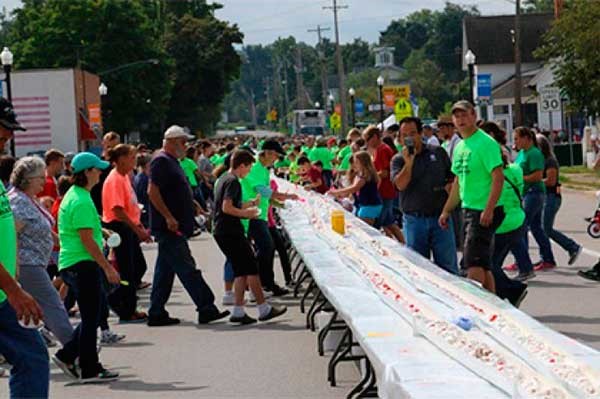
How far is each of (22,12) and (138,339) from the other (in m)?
94.3

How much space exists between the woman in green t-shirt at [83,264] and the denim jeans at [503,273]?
366 cm

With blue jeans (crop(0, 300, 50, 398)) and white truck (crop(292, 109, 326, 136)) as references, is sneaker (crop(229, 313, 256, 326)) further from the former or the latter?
white truck (crop(292, 109, 326, 136))

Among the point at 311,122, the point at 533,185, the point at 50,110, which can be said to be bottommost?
the point at 533,185

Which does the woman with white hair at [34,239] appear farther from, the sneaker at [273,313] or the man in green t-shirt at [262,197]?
the man in green t-shirt at [262,197]

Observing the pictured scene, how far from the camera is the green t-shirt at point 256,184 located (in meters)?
14.8

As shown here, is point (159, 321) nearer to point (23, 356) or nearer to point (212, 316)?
point (212, 316)

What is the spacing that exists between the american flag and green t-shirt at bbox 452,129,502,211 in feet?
182

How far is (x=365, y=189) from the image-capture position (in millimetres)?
16625

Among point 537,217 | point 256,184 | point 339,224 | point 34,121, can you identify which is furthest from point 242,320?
point 34,121

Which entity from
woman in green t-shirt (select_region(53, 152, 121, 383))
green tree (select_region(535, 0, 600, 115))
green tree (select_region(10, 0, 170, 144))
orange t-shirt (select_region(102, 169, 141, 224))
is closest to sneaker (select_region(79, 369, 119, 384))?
woman in green t-shirt (select_region(53, 152, 121, 383))

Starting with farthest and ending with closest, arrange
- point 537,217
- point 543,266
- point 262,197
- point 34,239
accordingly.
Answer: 1. point 543,266
2. point 537,217
3. point 262,197
4. point 34,239

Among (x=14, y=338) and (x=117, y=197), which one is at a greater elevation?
(x=117, y=197)

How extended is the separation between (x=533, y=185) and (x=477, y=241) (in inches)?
189

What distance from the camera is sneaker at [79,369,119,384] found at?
10.3 meters
